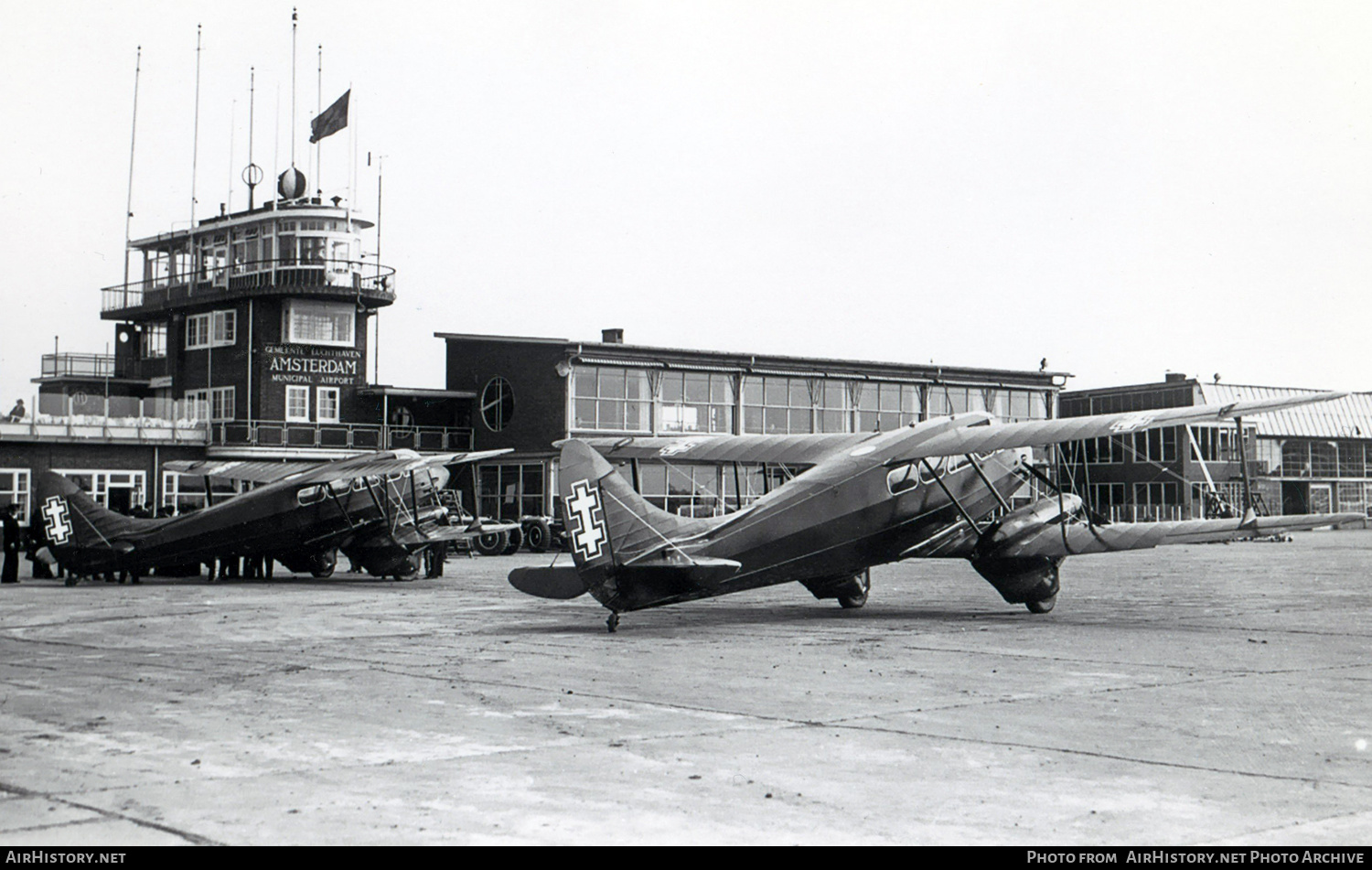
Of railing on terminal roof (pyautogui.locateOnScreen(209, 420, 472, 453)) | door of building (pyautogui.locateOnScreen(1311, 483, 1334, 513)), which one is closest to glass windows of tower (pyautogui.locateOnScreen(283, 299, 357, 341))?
railing on terminal roof (pyautogui.locateOnScreen(209, 420, 472, 453))

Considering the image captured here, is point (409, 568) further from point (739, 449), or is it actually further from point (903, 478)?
point (903, 478)

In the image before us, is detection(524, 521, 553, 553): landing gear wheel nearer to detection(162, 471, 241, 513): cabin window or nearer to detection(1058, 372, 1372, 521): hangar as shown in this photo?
detection(162, 471, 241, 513): cabin window

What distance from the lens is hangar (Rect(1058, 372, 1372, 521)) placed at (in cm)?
7700

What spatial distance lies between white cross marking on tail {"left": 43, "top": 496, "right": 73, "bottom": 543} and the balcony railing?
25.4 meters

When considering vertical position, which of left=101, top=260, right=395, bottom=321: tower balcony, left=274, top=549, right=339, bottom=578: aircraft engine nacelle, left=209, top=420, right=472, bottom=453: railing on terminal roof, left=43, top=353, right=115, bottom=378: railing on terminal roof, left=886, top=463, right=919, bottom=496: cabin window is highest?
left=101, top=260, right=395, bottom=321: tower balcony

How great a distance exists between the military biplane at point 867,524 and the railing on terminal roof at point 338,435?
32.2 meters

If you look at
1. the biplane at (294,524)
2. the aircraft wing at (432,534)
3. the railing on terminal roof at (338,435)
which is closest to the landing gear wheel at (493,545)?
the railing on terminal roof at (338,435)

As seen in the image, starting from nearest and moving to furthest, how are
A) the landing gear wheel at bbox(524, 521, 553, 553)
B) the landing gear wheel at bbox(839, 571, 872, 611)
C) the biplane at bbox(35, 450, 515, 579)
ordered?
1. the landing gear wheel at bbox(839, 571, 872, 611)
2. the biplane at bbox(35, 450, 515, 579)
3. the landing gear wheel at bbox(524, 521, 553, 553)

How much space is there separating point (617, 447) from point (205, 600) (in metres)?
7.69

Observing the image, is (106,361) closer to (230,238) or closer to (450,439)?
(230,238)

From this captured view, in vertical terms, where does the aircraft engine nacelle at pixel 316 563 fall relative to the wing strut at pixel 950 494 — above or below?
below

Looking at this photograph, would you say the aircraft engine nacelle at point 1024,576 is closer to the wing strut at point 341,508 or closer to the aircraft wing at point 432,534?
the aircraft wing at point 432,534

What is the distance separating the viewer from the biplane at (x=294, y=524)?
90.4ft

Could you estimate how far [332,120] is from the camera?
55.6 metres
